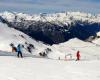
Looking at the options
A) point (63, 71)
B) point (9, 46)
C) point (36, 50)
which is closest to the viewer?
point (63, 71)

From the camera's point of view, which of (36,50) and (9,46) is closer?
(9,46)

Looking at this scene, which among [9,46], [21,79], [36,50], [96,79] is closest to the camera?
[21,79]

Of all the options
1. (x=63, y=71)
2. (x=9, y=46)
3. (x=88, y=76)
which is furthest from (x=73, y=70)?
(x=9, y=46)

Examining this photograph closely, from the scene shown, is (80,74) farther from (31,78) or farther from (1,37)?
(1,37)

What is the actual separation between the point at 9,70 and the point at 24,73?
2.03 m

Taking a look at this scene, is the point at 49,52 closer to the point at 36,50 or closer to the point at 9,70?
the point at 36,50

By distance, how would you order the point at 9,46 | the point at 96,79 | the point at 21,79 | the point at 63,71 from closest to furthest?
the point at 21,79 < the point at 96,79 < the point at 63,71 < the point at 9,46

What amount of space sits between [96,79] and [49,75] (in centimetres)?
427

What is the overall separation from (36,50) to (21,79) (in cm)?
15783

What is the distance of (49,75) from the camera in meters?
33.8

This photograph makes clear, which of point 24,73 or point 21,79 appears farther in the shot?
point 24,73

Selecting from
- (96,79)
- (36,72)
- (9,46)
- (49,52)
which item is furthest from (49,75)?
(49,52)

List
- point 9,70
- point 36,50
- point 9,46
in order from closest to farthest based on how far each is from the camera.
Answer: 1. point 9,70
2. point 9,46
3. point 36,50

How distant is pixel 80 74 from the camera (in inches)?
1406
